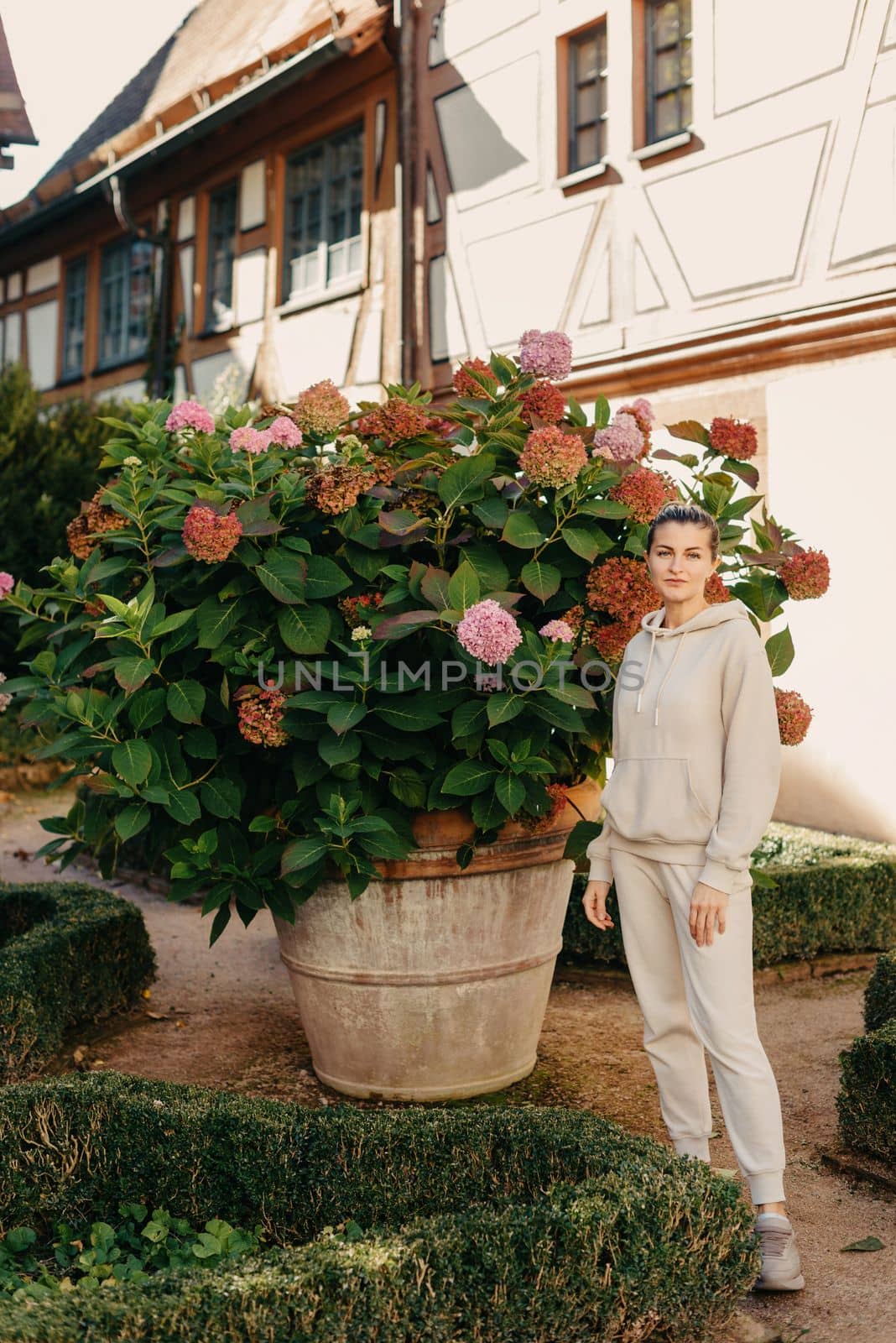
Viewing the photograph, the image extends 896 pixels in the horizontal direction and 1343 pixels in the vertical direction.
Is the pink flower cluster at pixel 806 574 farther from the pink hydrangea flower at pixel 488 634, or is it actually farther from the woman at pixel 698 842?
the pink hydrangea flower at pixel 488 634

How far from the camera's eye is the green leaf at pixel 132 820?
3.25 meters

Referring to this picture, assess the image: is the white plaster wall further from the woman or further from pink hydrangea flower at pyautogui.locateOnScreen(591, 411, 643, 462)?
the woman

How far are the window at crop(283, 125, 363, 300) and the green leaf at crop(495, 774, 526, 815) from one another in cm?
777

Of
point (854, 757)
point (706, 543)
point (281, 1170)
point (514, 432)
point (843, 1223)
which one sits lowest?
point (843, 1223)

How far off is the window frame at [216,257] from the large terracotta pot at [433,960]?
8916 millimetres

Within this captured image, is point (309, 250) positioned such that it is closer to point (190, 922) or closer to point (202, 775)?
point (190, 922)

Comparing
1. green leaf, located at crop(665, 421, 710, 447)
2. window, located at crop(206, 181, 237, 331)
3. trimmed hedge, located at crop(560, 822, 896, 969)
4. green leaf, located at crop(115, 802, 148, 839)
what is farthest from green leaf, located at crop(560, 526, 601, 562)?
window, located at crop(206, 181, 237, 331)

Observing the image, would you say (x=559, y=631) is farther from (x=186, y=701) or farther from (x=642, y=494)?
(x=186, y=701)

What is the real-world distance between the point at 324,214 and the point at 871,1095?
8.99 m

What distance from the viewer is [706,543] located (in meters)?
2.88

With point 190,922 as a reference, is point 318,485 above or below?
above

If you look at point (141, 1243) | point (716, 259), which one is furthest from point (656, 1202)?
point (716, 259)

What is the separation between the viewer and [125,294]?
13398mm

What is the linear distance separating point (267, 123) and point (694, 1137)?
33.5 ft
